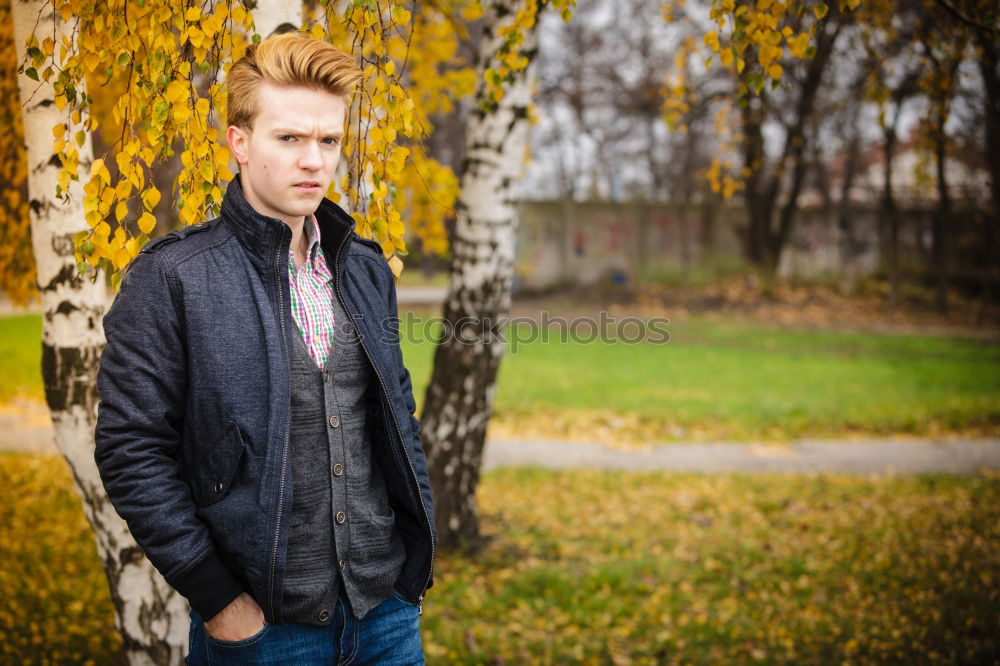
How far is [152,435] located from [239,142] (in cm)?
75

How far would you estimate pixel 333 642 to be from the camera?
1.93 meters

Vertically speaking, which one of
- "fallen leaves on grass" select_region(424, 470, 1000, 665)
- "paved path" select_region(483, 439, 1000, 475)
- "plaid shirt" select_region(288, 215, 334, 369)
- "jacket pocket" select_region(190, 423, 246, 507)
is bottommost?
"fallen leaves on grass" select_region(424, 470, 1000, 665)

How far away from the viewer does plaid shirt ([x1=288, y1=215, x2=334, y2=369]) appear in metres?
1.94

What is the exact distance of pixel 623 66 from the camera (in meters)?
20.4

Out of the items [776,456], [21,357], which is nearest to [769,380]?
[776,456]

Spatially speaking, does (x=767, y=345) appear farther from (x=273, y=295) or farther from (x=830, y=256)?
(x=273, y=295)

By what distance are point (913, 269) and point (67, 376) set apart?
68.4 ft

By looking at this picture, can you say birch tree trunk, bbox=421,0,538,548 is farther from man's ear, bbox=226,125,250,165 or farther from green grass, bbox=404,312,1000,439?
green grass, bbox=404,312,1000,439

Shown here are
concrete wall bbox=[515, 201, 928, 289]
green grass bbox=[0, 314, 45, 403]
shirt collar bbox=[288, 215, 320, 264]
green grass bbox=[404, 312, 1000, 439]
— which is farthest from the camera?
concrete wall bbox=[515, 201, 928, 289]

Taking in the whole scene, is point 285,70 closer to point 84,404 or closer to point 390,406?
point 390,406

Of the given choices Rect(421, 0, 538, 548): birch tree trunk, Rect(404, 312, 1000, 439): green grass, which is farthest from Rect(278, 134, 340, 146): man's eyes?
Rect(404, 312, 1000, 439): green grass

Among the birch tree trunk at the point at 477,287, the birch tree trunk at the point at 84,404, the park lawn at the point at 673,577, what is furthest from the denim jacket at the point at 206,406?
the birch tree trunk at the point at 477,287

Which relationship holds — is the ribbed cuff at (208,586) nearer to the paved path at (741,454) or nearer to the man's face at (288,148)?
the man's face at (288,148)

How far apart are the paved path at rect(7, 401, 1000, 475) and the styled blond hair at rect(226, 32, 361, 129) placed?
18.3ft
